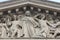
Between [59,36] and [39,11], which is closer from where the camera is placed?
[59,36]

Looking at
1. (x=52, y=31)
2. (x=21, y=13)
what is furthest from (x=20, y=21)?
(x=52, y=31)

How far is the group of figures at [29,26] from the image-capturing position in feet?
28.7

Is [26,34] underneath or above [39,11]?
underneath

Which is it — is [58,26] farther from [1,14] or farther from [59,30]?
[1,14]

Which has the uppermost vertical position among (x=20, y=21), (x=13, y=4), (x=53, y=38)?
(x=13, y=4)

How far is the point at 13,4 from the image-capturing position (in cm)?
941

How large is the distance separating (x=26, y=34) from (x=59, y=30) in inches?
45.3

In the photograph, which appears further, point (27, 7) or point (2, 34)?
point (27, 7)

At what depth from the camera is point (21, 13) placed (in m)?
9.36

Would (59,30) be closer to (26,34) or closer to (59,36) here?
(59,36)

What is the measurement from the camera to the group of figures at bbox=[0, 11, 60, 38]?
28.7 ft

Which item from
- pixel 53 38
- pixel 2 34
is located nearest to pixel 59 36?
pixel 53 38

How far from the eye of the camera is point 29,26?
8.98m

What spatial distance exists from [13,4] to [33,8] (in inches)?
29.3
